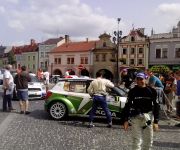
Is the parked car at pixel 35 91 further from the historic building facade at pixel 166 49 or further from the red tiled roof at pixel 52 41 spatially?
the red tiled roof at pixel 52 41

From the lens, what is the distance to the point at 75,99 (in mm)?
12125

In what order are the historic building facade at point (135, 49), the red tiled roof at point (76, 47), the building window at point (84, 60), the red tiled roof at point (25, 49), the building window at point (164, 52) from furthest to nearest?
the red tiled roof at point (25, 49)
the red tiled roof at point (76, 47)
the building window at point (84, 60)
the historic building facade at point (135, 49)
the building window at point (164, 52)

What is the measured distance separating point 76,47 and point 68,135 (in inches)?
2724

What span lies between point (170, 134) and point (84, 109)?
2.95 meters

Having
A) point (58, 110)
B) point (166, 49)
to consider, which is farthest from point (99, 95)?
point (166, 49)

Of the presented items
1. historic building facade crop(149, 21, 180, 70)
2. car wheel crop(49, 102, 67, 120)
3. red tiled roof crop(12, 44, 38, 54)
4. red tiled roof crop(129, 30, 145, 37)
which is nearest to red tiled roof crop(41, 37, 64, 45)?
red tiled roof crop(12, 44, 38, 54)

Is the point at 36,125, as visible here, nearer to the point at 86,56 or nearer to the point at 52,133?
the point at 52,133

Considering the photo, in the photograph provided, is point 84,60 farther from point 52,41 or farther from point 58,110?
point 58,110

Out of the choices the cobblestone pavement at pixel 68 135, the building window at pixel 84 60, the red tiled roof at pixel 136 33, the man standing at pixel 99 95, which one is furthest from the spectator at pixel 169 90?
the building window at pixel 84 60

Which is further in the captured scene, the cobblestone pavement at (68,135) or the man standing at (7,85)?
the man standing at (7,85)

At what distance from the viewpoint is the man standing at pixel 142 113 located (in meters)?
6.41

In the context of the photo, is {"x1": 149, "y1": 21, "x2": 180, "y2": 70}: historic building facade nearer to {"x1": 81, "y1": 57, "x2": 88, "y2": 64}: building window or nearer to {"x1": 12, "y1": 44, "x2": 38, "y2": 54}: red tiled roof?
{"x1": 81, "y1": 57, "x2": 88, "y2": 64}: building window

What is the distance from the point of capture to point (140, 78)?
20.9ft

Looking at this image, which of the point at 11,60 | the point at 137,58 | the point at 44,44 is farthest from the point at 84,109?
the point at 11,60
